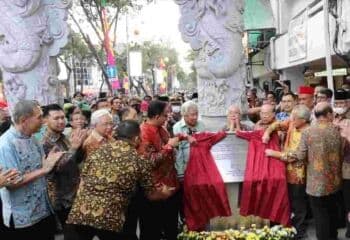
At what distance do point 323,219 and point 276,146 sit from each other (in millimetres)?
870

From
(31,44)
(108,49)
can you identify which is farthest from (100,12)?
(31,44)

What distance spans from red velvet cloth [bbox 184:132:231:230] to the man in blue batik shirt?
5.80 feet

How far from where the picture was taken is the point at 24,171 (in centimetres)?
408

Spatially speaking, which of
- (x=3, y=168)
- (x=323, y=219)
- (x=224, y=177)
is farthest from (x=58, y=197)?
(x=323, y=219)

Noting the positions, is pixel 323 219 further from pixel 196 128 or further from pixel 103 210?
pixel 103 210

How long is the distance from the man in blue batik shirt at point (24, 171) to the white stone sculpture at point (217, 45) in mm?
4304

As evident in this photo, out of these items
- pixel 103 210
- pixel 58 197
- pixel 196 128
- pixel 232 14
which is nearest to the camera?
pixel 103 210

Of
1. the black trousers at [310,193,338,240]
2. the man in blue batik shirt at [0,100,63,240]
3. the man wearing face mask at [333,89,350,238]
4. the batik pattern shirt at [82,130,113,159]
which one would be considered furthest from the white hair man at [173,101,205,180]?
the man in blue batik shirt at [0,100,63,240]

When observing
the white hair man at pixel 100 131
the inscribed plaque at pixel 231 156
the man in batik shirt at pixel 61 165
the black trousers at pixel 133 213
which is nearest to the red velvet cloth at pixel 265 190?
the inscribed plaque at pixel 231 156

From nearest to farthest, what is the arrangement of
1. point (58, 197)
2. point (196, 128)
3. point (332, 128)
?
point (58, 197) < point (332, 128) < point (196, 128)

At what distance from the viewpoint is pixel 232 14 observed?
8086mm

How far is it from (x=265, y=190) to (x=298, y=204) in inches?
23.8

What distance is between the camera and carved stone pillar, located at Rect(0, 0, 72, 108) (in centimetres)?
771

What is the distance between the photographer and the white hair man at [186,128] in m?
5.68
